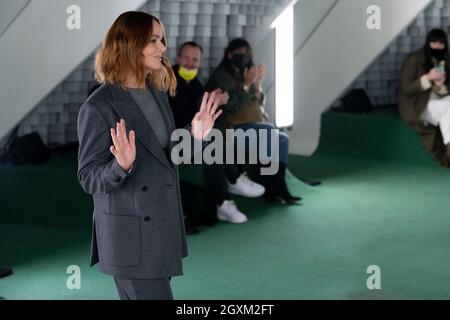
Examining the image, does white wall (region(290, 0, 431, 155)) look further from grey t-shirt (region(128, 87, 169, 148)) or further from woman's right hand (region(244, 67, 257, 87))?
grey t-shirt (region(128, 87, 169, 148))

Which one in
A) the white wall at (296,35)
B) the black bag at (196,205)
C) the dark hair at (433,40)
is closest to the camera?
the black bag at (196,205)

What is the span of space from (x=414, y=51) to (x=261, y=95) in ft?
8.41

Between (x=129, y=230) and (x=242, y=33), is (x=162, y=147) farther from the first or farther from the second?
(x=242, y=33)

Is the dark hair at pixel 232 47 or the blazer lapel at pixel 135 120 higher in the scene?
the dark hair at pixel 232 47

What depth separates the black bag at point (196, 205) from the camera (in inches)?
233

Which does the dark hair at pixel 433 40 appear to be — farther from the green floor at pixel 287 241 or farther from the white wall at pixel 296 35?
the green floor at pixel 287 241

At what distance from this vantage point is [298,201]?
6711mm

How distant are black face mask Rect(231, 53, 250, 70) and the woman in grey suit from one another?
3.65m

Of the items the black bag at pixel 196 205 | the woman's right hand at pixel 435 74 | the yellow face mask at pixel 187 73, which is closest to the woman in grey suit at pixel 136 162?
the black bag at pixel 196 205

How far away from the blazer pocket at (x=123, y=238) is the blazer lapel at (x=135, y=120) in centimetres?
22

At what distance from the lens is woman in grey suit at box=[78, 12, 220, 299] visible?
9.34 ft

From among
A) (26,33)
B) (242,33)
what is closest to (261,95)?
(242,33)

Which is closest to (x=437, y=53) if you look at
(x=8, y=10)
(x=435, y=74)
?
(x=435, y=74)

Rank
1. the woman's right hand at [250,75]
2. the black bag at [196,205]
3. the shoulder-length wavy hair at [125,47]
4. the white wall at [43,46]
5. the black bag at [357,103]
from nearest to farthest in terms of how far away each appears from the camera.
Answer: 1. the shoulder-length wavy hair at [125,47]
2. the white wall at [43,46]
3. the black bag at [196,205]
4. the woman's right hand at [250,75]
5. the black bag at [357,103]
